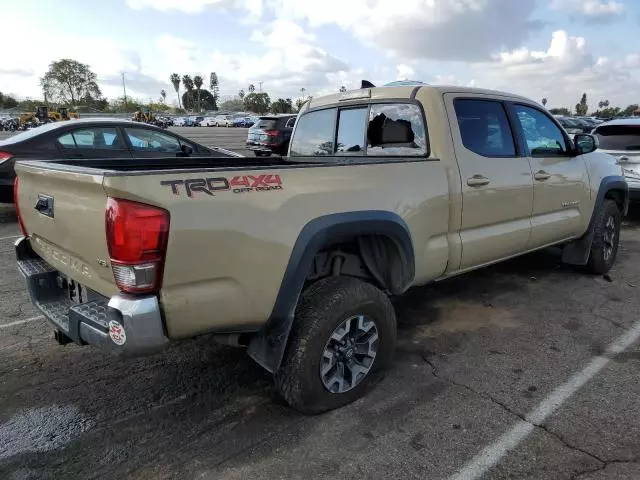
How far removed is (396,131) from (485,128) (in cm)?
75

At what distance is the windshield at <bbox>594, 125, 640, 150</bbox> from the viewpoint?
344 inches

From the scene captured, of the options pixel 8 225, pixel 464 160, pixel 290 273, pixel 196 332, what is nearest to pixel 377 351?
pixel 290 273

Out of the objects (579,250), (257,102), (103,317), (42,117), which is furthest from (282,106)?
(103,317)

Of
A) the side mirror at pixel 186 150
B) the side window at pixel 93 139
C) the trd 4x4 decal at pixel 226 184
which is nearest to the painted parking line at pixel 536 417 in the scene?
the trd 4x4 decal at pixel 226 184

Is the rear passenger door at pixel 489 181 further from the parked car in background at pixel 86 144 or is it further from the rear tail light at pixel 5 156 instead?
the rear tail light at pixel 5 156

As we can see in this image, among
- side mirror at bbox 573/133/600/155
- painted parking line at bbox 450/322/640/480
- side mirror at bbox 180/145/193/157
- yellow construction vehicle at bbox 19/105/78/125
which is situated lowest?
yellow construction vehicle at bbox 19/105/78/125

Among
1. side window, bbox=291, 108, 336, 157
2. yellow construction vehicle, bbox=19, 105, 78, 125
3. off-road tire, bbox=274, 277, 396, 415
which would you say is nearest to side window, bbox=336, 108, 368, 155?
side window, bbox=291, 108, 336, 157

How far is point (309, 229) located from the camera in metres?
2.77

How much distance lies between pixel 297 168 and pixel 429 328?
222 cm

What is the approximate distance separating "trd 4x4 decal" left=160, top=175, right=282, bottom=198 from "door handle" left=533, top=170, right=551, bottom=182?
2.79 m

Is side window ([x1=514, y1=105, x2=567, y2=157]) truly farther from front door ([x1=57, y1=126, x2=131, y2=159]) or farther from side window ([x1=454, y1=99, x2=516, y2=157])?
front door ([x1=57, y1=126, x2=131, y2=159])

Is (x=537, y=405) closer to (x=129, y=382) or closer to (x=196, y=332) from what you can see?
(x=196, y=332)

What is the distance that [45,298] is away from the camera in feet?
10.3

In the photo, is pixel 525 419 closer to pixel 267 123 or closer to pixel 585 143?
pixel 585 143
